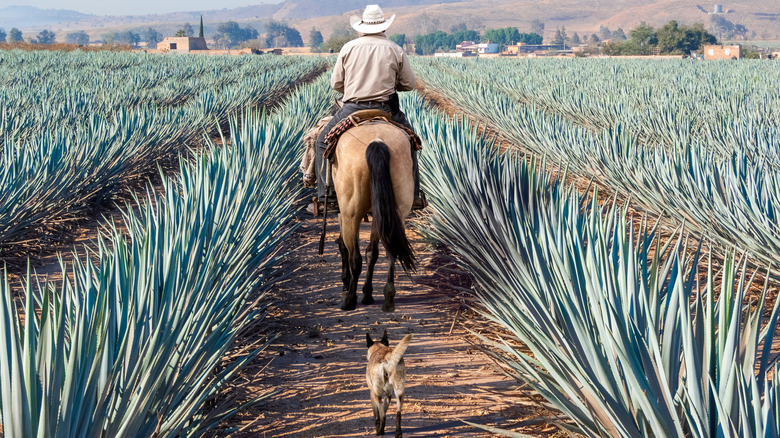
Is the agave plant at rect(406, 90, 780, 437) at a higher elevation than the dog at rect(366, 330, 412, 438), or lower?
higher

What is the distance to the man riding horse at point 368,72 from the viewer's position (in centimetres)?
467

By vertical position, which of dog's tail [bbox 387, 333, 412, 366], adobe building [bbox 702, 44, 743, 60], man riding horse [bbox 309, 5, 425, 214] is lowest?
dog's tail [bbox 387, 333, 412, 366]

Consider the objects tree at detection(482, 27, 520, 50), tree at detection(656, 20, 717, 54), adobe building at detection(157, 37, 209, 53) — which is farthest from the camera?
tree at detection(482, 27, 520, 50)

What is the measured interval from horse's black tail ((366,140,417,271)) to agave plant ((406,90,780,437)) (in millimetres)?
544

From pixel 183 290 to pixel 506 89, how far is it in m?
16.6

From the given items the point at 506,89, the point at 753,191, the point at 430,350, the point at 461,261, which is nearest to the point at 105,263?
the point at 430,350

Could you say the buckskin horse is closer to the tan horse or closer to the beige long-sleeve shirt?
the tan horse

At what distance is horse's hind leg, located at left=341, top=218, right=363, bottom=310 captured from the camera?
4.41m

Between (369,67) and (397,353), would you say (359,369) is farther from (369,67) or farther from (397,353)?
(369,67)

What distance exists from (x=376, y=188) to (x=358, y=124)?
52cm

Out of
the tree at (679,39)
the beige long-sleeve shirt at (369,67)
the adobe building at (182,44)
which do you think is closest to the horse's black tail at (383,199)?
the beige long-sleeve shirt at (369,67)

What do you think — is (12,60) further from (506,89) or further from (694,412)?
(694,412)

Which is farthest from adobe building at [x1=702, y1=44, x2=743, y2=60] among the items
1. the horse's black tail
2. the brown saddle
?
the horse's black tail

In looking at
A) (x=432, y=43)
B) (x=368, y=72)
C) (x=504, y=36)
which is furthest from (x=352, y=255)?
(x=504, y=36)
